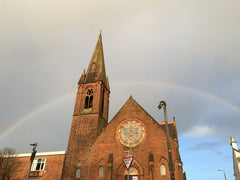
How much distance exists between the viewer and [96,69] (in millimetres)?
42094

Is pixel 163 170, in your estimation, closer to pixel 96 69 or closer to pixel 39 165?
pixel 39 165

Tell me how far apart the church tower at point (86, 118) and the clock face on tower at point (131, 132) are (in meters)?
5.34

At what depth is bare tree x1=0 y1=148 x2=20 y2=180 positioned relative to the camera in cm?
3222

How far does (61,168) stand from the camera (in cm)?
3200

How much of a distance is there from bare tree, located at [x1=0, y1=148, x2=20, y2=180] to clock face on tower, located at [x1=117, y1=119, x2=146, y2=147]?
66.6 ft

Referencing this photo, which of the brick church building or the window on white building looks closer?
the brick church building

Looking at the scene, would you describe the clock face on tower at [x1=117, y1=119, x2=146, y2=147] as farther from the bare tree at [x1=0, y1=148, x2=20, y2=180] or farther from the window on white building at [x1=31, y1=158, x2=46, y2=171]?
the bare tree at [x1=0, y1=148, x2=20, y2=180]

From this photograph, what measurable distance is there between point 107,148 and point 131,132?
4300mm

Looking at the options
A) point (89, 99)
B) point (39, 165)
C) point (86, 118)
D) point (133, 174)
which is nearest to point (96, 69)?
point (89, 99)

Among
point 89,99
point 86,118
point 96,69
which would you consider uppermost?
point 96,69

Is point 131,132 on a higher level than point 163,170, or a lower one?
higher

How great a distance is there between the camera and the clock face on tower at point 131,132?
1083 inches

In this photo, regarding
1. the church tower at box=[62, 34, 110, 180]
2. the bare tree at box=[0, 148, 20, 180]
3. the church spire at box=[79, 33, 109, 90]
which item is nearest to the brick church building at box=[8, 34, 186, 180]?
the church tower at box=[62, 34, 110, 180]

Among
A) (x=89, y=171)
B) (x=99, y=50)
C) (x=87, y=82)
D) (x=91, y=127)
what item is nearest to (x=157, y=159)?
(x=89, y=171)
